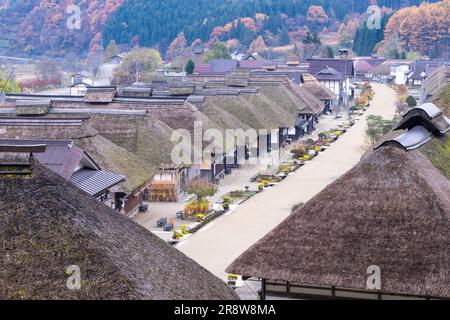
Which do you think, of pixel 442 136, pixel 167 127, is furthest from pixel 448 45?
pixel 442 136

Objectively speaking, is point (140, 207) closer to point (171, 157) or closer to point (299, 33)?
point (171, 157)

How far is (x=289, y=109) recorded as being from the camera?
207 feet

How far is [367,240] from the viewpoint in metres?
19.3

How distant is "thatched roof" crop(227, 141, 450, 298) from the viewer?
60.7ft

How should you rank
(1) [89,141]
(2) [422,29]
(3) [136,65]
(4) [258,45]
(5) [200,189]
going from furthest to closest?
1. (4) [258,45]
2. (2) [422,29]
3. (3) [136,65]
4. (5) [200,189]
5. (1) [89,141]

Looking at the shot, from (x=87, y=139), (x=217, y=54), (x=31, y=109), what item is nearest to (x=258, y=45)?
(x=217, y=54)

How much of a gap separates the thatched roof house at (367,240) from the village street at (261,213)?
7325 millimetres

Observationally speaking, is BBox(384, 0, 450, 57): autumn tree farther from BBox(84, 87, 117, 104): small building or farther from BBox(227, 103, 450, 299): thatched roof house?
BBox(227, 103, 450, 299): thatched roof house

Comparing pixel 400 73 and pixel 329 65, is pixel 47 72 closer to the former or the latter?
pixel 329 65

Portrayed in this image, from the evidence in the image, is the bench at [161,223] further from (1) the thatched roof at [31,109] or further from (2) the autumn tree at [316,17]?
(2) the autumn tree at [316,17]

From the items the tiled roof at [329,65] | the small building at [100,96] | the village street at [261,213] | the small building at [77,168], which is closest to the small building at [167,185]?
the village street at [261,213]

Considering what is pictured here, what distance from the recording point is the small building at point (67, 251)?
522 inches

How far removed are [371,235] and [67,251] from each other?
8.13m

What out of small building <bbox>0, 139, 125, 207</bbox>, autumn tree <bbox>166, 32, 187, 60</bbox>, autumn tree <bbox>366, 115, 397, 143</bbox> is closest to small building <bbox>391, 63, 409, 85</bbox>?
autumn tree <bbox>166, 32, 187, 60</bbox>
